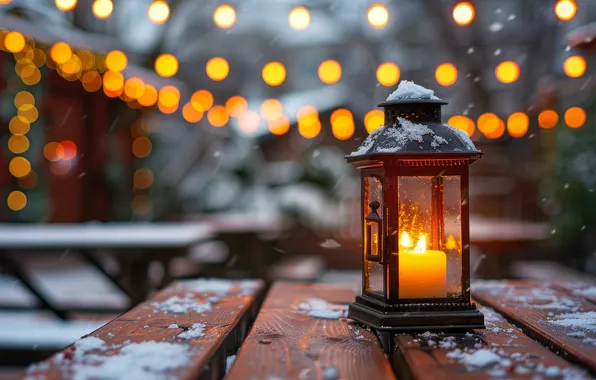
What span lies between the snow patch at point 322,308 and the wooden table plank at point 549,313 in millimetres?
612

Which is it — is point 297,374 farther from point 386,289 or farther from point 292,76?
point 292,76

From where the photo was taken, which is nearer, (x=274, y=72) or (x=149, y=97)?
(x=274, y=72)

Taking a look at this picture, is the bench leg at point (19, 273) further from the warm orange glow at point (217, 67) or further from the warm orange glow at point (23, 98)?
the warm orange glow at point (23, 98)

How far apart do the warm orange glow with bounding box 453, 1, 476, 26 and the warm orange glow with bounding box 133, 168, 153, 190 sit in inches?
419

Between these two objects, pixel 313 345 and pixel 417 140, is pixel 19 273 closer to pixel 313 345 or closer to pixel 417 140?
pixel 313 345

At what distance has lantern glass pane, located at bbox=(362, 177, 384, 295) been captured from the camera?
2215 mm

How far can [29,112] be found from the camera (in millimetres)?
11859

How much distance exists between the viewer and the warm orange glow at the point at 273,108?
1130 centimetres

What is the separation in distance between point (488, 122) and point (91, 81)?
737 centimetres

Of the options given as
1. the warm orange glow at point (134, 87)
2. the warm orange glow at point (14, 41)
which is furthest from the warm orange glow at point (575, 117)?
the warm orange glow at point (14, 41)

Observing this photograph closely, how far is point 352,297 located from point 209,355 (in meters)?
1.25

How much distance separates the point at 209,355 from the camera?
5.90 ft

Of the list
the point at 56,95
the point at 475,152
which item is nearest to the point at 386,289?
the point at 475,152

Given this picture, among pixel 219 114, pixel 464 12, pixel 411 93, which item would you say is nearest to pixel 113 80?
pixel 219 114
